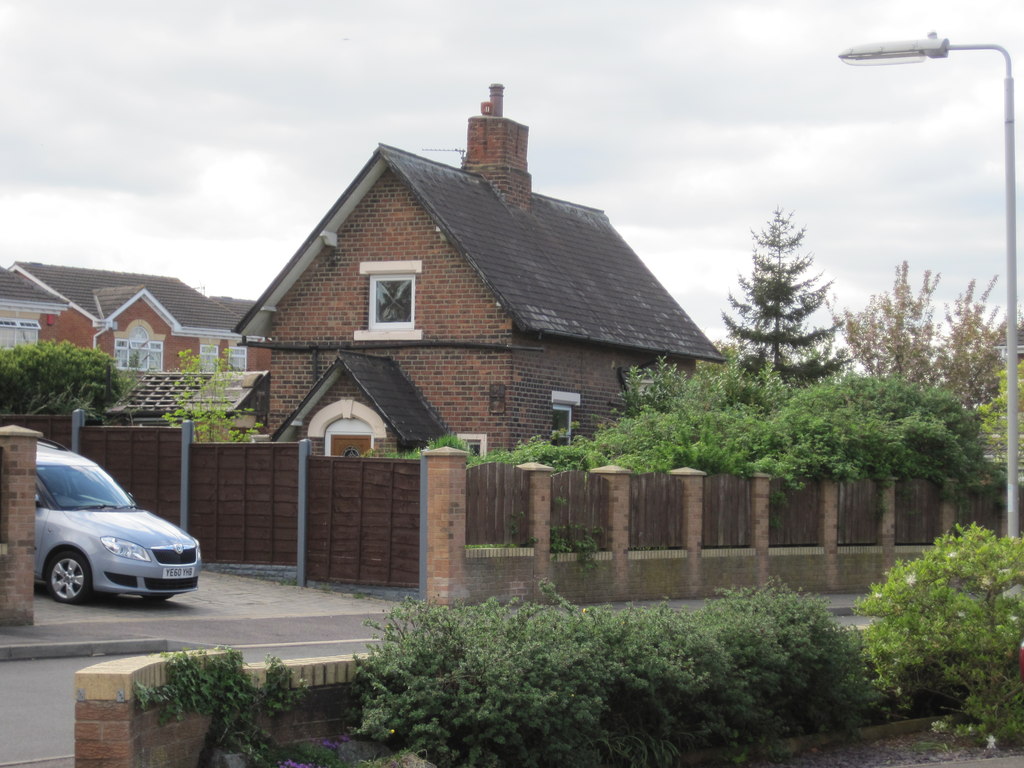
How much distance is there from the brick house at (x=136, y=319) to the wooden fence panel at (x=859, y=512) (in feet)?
Result: 128

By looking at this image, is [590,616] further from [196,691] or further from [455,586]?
[455,586]

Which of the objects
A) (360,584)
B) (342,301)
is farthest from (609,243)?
(360,584)

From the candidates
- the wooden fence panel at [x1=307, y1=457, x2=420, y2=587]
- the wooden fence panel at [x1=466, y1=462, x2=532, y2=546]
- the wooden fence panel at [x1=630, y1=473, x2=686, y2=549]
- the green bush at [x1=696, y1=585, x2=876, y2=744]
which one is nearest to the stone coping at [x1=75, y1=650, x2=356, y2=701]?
the green bush at [x1=696, y1=585, x2=876, y2=744]

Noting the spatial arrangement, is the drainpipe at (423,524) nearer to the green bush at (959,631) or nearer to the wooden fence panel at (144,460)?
the wooden fence panel at (144,460)

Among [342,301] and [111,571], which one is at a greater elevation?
[342,301]

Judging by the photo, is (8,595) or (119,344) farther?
(119,344)

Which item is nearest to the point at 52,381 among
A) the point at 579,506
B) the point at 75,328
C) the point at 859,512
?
the point at 579,506

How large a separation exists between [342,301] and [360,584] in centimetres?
959

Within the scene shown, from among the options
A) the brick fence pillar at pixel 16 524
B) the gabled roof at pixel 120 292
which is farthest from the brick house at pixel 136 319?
the brick fence pillar at pixel 16 524

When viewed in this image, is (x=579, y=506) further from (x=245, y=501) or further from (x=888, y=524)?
(x=888, y=524)

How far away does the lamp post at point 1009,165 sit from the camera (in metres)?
17.0

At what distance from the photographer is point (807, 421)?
25.1 metres

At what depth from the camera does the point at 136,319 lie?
63.5m

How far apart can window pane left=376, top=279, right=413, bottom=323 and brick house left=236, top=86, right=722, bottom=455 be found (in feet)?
0.09
